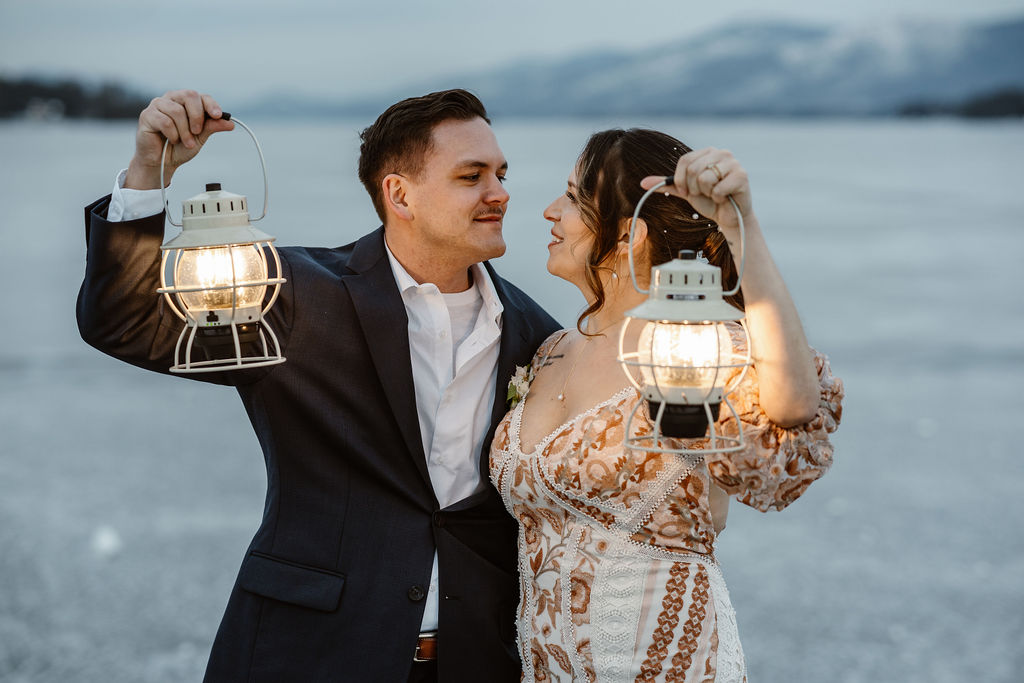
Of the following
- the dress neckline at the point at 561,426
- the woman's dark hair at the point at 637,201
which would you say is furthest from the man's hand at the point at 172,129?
the dress neckline at the point at 561,426

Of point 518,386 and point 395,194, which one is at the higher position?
point 395,194

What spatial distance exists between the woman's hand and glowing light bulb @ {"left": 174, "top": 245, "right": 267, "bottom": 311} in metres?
0.80

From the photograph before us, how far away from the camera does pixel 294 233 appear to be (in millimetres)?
16141

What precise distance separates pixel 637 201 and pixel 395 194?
790 millimetres

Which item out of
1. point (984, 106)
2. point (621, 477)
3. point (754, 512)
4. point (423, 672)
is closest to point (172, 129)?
point (621, 477)

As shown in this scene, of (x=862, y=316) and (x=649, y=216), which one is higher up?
(x=862, y=316)

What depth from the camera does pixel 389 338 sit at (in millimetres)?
2799

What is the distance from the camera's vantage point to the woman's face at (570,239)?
8.99 feet

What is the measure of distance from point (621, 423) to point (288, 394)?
81 cm

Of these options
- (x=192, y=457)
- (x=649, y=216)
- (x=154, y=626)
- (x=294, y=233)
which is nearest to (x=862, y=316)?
(x=294, y=233)

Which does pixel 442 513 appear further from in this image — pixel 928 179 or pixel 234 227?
pixel 928 179

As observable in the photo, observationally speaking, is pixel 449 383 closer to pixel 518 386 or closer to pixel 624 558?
pixel 518 386

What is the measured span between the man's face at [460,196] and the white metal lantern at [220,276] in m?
0.88

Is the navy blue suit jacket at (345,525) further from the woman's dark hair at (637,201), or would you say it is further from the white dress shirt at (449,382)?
the woman's dark hair at (637,201)
